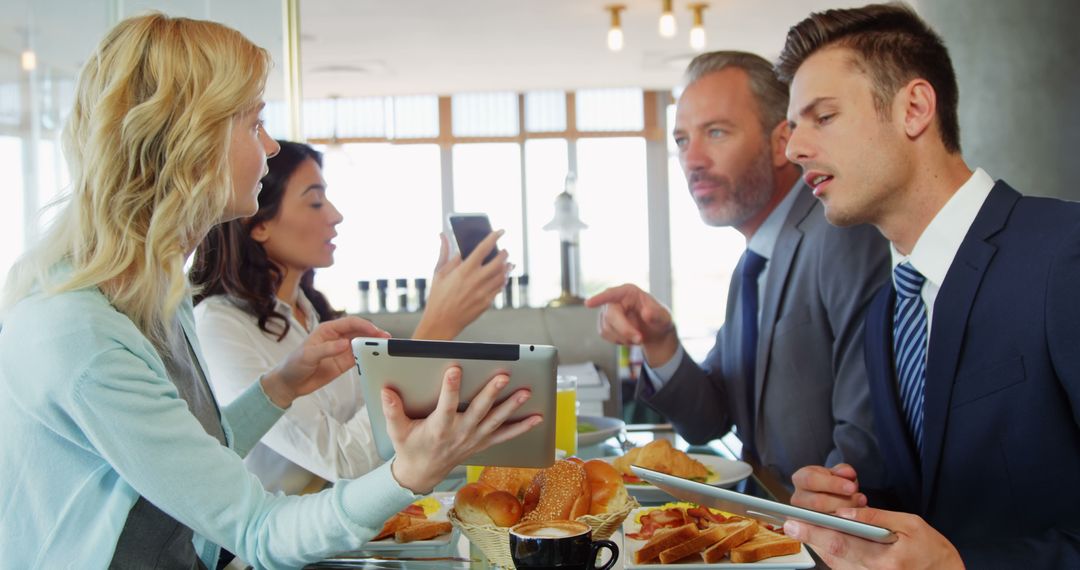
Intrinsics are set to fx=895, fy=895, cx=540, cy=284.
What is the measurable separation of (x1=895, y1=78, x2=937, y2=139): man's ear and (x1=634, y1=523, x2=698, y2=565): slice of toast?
2.66ft

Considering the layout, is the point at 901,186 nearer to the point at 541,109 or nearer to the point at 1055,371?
the point at 1055,371

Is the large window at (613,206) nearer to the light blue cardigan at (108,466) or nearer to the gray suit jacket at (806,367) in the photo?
the gray suit jacket at (806,367)

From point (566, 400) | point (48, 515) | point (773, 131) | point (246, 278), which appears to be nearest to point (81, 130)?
point (48, 515)

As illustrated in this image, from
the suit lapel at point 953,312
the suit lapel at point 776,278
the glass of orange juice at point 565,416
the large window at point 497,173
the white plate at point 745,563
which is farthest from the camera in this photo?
the large window at point 497,173

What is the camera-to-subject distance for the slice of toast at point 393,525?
4.21 feet

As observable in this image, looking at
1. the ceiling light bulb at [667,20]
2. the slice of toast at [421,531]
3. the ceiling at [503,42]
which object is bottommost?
the slice of toast at [421,531]

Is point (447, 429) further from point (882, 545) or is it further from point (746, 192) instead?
point (746, 192)

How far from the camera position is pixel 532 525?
1.00 m

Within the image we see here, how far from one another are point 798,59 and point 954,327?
24.0 inches

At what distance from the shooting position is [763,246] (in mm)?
2318

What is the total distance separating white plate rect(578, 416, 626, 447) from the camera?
1.99 metres

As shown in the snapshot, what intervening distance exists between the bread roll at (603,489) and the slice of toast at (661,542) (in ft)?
0.21

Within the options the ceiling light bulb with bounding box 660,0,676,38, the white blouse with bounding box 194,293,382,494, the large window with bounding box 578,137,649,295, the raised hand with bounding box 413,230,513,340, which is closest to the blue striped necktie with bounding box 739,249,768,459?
the raised hand with bounding box 413,230,513,340

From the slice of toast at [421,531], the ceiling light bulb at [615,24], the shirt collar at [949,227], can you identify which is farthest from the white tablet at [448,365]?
the ceiling light bulb at [615,24]
